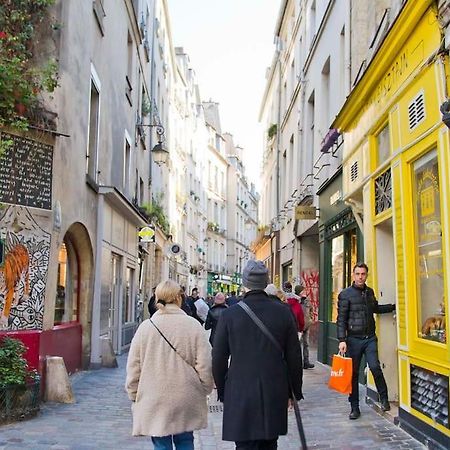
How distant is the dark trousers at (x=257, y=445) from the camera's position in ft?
13.3

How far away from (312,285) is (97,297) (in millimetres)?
6331

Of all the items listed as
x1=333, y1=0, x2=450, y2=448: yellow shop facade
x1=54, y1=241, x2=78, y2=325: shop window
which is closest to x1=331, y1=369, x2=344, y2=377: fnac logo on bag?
x1=333, y1=0, x2=450, y2=448: yellow shop facade

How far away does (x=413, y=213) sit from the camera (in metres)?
6.66

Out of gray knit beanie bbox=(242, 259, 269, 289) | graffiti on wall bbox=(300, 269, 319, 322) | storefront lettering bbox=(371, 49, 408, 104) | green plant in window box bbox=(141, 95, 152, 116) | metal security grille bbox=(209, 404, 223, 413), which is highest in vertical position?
green plant in window box bbox=(141, 95, 152, 116)

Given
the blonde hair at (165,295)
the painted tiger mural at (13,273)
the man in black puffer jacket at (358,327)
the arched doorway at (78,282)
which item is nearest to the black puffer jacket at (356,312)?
the man in black puffer jacket at (358,327)

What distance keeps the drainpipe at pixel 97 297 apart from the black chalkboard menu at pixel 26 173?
360 cm

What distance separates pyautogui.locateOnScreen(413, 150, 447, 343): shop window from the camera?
19.5 ft

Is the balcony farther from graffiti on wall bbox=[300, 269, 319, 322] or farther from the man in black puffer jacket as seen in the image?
the man in black puffer jacket

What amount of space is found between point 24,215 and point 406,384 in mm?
5471

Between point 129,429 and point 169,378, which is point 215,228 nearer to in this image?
point 129,429

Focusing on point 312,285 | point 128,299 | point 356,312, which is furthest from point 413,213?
point 128,299

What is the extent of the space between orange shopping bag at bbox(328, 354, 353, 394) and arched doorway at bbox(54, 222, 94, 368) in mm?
5681

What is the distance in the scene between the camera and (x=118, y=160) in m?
15.6

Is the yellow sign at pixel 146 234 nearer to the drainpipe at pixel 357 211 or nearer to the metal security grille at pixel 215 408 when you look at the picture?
the drainpipe at pixel 357 211
